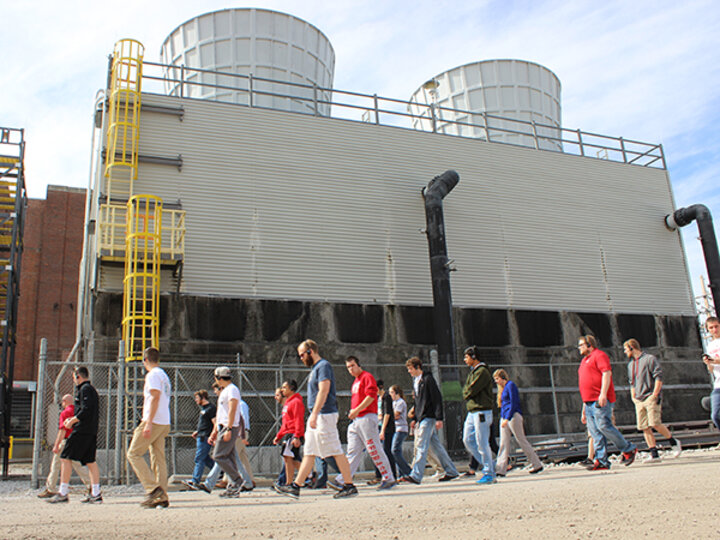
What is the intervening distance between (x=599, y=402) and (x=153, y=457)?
18.7ft

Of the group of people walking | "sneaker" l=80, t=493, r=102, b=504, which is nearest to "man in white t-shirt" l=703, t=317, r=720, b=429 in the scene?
the group of people walking

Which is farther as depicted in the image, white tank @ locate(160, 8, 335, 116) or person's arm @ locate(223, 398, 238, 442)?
white tank @ locate(160, 8, 335, 116)

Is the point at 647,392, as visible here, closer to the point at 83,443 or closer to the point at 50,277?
the point at 83,443

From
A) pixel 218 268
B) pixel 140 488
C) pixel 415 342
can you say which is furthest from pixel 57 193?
pixel 140 488

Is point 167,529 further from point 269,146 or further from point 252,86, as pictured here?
point 252,86

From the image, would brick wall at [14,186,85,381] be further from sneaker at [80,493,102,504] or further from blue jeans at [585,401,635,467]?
blue jeans at [585,401,635,467]

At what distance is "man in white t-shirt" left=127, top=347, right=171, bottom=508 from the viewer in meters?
6.90

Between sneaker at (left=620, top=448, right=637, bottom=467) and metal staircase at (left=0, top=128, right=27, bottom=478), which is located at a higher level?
metal staircase at (left=0, top=128, right=27, bottom=478)

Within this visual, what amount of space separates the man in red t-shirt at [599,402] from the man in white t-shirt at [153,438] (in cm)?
547

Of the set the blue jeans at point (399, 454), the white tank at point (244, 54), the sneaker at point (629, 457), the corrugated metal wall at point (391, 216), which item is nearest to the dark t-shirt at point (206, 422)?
the blue jeans at point (399, 454)

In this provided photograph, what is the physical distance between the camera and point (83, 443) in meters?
7.84

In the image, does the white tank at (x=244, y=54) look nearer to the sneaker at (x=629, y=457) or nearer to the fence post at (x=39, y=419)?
the fence post at (x=39, y=419)

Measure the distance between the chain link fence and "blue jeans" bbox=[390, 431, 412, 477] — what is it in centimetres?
319

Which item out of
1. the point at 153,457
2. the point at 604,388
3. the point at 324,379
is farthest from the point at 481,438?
the point at 153,457
